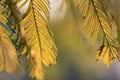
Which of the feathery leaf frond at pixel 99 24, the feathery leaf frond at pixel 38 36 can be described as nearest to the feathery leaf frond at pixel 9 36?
the feathery leaf frond at pixel 38 36

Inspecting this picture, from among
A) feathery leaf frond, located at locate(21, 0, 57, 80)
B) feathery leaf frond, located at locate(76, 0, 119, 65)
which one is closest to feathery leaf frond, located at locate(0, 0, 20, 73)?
feathery leaf frond, located at locate(21, 0, 57, 80)

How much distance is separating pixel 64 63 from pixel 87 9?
2.13 m

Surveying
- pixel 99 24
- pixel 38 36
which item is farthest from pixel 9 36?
pixel 99 24

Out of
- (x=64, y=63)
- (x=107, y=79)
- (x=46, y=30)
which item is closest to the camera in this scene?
(x=46, y=30)

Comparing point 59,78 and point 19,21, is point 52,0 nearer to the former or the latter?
point 19,21

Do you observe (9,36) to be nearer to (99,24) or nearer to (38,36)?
(38,36)

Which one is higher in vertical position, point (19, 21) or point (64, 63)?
point (19, 21)

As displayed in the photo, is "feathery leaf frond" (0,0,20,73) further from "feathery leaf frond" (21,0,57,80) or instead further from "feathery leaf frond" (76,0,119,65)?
"feathery leaf frond" (76,0,119,65)

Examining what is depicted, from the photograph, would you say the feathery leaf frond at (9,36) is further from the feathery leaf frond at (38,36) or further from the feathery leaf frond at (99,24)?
the feathery leaf frond at (99,24)

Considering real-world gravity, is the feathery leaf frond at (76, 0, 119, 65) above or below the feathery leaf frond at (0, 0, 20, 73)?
below

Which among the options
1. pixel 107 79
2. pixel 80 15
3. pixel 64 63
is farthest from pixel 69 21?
pixel 107 79

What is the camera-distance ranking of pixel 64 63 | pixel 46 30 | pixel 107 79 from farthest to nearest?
pixel 107 79 < pixel 64 63 < pixel 46 30

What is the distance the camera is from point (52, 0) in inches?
25.2

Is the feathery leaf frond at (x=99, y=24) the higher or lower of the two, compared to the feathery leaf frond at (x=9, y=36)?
lower
